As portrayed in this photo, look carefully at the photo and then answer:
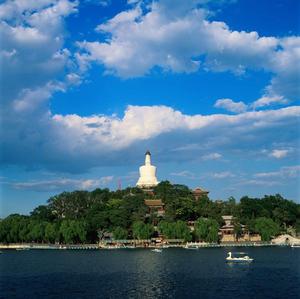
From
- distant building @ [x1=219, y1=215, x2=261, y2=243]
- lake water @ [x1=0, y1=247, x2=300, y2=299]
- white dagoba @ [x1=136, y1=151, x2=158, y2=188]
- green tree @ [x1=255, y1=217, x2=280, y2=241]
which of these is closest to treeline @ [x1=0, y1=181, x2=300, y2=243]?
green tree @ [x1=255, y1=217, x2=280, y2=241]

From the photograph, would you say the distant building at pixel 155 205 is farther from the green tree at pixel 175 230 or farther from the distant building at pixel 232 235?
the distant building at pixel 232 235

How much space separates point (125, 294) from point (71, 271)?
630 inches

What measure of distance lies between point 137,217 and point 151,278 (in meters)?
45.4

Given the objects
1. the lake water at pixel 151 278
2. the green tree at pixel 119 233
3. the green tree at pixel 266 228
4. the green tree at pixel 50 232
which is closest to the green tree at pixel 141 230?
the green tree at pixel 119 233

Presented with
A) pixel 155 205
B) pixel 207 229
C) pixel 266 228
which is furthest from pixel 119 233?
pixel 266 228

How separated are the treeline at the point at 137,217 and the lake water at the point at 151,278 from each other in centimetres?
2300

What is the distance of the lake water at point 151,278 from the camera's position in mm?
38247

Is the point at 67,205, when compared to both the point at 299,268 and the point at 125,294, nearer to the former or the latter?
the point at 299,268

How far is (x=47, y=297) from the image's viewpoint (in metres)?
37.2

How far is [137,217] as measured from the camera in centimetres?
9094

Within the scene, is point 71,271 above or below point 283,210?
below

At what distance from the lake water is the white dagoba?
49601mm

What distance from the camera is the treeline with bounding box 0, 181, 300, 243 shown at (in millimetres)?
89125

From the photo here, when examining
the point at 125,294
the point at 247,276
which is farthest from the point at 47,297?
the point at 247,276
